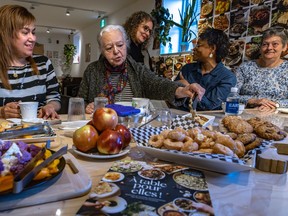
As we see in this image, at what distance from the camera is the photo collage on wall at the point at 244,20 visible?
7.32 feet

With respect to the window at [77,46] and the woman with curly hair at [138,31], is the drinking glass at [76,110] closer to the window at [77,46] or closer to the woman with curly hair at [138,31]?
the woman with curly hair at [138,31]

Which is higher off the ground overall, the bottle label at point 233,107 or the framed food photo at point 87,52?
the framed food photo at point 87,52

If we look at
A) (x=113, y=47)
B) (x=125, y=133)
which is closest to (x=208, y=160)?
(x=125, y=133)

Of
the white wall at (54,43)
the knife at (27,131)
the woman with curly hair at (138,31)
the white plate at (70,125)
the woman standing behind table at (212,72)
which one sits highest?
the white wall at (54,43)

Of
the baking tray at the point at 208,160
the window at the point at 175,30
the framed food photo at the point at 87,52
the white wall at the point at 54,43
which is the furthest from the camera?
the white wall at the point at 54,43

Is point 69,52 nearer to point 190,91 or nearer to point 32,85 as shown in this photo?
point 32,85

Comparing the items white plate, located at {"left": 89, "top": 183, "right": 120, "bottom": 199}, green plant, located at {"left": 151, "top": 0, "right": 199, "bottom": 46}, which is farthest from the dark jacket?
white plate, located at {"left": 89, "top": 183, "right": 120, "bottom": 199}

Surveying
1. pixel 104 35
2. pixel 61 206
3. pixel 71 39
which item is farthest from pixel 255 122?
pixel 71 39

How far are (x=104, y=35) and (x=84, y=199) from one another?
1186 mm

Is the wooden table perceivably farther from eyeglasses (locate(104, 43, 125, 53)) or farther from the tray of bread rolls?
eyeglasses (locate(104, 43, 125, 53))

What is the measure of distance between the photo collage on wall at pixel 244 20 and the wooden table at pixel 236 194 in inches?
83.4

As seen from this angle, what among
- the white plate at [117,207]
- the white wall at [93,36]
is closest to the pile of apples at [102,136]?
the white plate at [117,207]

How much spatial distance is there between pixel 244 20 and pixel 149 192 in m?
2.57

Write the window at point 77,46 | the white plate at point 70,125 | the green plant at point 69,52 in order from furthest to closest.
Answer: the window at point 77,46 → the green plant at point 69,52 → the white plate at point 70,125
